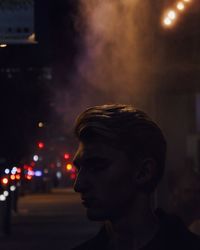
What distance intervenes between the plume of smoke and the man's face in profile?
11837 mm

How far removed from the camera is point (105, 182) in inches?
95.0

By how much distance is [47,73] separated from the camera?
41250 mm

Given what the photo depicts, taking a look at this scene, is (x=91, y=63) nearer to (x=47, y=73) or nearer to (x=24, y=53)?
(x=24, y=53)

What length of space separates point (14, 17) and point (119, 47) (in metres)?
11.4

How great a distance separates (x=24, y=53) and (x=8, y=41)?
31.3 meters

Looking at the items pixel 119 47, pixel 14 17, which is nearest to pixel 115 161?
pixel 14 17

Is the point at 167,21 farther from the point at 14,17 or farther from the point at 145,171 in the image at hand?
the point at 145,171

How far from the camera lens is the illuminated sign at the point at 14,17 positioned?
4.71 m

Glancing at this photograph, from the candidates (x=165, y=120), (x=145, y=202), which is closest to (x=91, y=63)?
(x=165, y=120)

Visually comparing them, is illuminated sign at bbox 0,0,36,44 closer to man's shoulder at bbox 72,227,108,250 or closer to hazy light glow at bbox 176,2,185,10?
man's shoulder at bbox 72,227,108,250

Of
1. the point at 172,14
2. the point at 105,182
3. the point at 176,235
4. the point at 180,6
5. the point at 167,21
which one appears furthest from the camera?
the point at 167,21

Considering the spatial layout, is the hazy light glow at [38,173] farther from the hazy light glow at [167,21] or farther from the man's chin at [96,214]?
the man's chin at [96,214]

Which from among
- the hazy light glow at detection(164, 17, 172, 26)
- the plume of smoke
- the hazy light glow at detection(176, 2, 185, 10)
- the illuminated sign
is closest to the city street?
the plume of smoke

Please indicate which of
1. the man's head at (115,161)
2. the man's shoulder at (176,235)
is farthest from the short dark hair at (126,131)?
the man's shoulder at (176,235)
